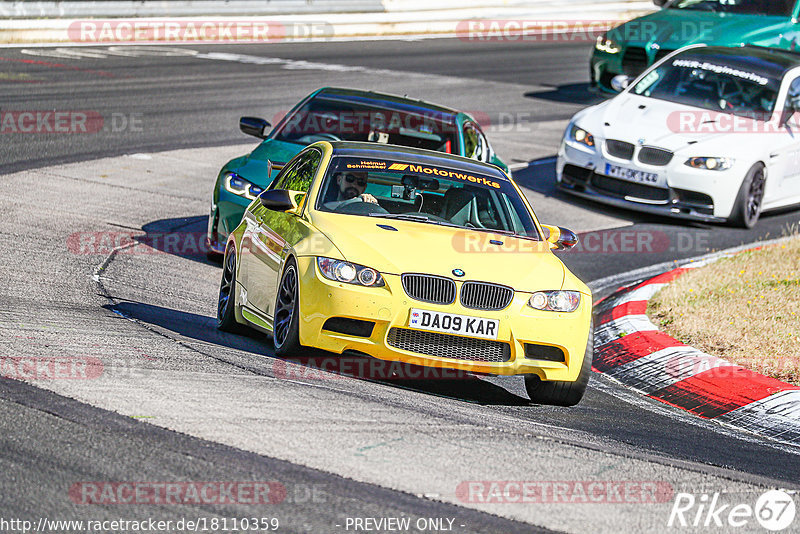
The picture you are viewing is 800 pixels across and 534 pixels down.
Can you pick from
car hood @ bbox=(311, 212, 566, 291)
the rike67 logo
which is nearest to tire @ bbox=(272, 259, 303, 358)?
car hood @ bbox=(311, 212, 566, 291)

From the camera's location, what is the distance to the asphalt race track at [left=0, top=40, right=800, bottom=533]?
5.29 meters

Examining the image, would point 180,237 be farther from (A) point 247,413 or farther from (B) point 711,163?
(A) point 247,413

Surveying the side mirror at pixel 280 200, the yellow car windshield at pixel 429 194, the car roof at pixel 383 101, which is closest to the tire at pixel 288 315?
the side mirror at pixel 280 200

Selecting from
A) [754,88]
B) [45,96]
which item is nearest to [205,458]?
[754,88]

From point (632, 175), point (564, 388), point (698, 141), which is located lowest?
point (632, 175)

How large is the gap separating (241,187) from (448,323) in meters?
4.34

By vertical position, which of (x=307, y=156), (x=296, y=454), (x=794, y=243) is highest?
(x=307, y=156)

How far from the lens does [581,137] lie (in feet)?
50.3

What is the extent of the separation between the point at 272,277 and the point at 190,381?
1552 millimetres

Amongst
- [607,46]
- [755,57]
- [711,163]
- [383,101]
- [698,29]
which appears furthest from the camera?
[607,46]

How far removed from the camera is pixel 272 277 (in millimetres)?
8164

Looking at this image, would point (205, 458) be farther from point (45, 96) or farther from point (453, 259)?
point (45, 96)

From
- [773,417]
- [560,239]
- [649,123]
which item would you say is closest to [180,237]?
[560,239]

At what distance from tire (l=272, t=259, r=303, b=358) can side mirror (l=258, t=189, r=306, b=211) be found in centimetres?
63
